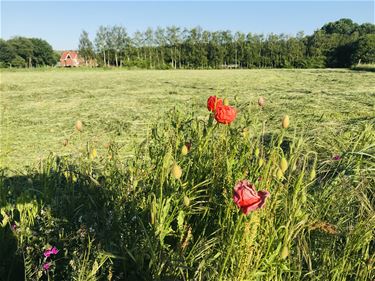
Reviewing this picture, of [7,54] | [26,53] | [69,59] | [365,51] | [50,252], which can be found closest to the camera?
[50,252]

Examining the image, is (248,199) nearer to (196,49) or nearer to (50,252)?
(50,252)

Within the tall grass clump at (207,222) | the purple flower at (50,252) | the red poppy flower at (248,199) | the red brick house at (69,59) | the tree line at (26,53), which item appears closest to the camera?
the red poppy flower at (248,199)

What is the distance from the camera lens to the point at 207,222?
1.44 m

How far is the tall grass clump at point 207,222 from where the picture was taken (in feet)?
3.92

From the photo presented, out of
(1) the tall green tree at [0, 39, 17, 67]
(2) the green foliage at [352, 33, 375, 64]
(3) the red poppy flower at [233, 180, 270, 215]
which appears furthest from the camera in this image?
(1) the tall green tree at [0, 39, 17, 67]

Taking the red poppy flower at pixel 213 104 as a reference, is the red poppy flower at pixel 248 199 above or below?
below

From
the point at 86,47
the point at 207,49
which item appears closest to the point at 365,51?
the point at 207,49

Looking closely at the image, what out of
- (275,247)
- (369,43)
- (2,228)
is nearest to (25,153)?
(2,228)

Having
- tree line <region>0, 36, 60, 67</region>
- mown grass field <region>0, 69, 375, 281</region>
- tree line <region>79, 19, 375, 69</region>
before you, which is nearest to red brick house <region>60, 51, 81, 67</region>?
tree line <region>0, 36, 60, 67</region>

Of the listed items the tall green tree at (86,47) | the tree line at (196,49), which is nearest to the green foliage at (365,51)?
the tree line at (196,49)

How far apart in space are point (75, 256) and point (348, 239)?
0.98 meters

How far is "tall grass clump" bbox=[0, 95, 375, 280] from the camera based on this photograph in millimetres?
1193

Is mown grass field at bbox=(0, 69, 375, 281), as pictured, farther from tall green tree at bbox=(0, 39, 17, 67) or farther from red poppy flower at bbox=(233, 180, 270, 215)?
tall green tree at bbox=(0, 39, 17, 67)

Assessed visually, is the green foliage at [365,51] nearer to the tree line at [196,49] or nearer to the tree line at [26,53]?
the tree line at [196,49]
